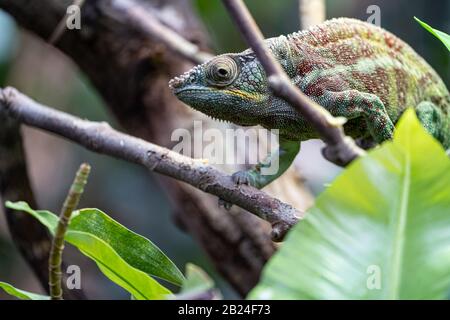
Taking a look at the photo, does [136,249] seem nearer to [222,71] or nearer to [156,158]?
[156,158]

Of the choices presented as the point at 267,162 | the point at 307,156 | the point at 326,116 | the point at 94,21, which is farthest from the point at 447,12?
the point at 326,116

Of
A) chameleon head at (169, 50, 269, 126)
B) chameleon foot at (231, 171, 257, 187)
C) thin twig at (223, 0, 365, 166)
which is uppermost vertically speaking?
chameleon head at (169, 50, 269, 126)

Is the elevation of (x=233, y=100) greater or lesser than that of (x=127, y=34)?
lesser

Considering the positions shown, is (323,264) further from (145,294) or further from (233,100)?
(233,100)

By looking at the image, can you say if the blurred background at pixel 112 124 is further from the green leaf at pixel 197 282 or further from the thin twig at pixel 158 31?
the green leaf at pixel 197 282

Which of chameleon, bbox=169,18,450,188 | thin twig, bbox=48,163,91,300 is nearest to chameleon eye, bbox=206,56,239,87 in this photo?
chameleon, bbox=169,18,450,188

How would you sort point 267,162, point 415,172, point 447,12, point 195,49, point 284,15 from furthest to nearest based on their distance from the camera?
point 284,15 → point 447,12 → point 195,49 → point 267,162 → point 415,172

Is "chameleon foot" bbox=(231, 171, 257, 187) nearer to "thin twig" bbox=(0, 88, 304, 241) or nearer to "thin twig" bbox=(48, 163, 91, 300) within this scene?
"thin twig" bbox=(0, 88, 304, 241)
